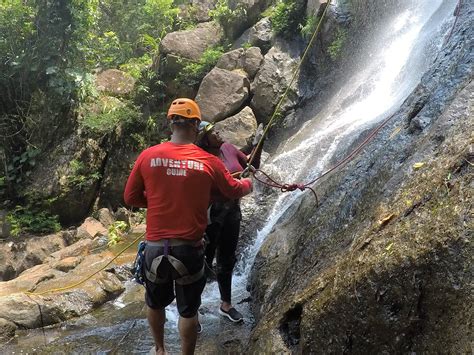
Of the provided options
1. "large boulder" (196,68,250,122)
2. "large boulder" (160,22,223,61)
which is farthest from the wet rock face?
"large boulder" (160,22,223,61)

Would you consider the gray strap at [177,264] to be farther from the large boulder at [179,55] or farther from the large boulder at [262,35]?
the large boulder at [262,35]

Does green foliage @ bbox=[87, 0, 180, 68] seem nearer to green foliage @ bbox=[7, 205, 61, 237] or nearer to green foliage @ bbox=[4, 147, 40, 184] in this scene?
green foliage @ bbox=[4, 147, 40, 184]

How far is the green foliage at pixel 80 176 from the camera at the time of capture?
37.2ft

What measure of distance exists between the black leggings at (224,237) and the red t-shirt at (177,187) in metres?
1.21

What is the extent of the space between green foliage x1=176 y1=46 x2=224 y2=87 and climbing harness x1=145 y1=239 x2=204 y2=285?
1029 centimetres

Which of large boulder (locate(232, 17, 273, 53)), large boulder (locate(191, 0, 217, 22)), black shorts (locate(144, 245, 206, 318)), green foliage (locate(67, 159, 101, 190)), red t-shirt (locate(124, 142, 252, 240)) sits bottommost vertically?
green foliage (locate(67, 159, 101, 190))

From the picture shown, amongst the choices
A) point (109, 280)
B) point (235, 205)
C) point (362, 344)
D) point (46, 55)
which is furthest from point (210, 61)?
point (362, 344)

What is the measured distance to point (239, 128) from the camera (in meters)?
11.0

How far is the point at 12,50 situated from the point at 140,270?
1055 cm

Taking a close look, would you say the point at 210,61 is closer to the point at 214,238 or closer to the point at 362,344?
the point at 214,238

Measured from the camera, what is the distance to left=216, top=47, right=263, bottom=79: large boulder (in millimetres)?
12133

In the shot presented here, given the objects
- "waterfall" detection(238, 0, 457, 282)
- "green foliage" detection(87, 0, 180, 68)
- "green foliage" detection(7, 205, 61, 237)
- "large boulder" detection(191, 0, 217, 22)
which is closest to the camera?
"waterfall" detection(238, 0, 457, 282)

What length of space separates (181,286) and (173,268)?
0.18 meters

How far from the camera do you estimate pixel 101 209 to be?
11430 mm
